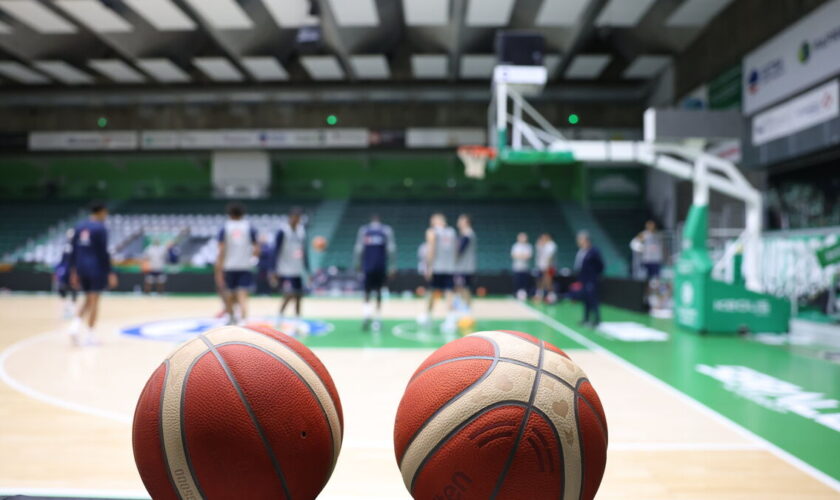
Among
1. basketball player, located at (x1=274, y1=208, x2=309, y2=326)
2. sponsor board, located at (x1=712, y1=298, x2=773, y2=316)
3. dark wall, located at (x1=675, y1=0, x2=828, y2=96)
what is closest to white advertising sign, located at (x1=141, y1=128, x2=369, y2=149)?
dark wall, located at (x1=675, y1=0, x2=828, y2=96)

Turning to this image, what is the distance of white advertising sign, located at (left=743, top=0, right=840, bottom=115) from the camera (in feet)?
36.0

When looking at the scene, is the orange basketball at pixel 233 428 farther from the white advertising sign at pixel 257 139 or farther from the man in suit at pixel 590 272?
the white advertising sign at pixel 257 139

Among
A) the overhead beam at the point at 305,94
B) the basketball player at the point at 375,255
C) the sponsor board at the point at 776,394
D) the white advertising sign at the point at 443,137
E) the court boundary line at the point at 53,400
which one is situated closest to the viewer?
the court boundary line at the point at 53,400

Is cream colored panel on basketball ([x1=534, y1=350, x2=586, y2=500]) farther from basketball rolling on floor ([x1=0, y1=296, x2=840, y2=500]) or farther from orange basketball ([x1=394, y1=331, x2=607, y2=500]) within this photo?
basketball rolling on floor ([x1=0, y1=296, x2=840, y2=500])

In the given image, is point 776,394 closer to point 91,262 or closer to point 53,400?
point 53,400

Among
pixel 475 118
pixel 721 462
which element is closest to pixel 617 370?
pixel 721 462

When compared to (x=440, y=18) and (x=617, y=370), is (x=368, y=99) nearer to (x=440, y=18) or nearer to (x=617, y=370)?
(x=440, y=18)

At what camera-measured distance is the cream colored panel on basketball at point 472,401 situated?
2072 mm

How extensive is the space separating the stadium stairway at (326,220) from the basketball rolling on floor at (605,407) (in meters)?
12.4

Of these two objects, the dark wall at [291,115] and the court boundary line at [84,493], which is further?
the dark wall at [291,115]

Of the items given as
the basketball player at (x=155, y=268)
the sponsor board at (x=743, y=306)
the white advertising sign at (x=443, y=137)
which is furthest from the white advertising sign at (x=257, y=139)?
the sponsor board at (x=743, y=306)

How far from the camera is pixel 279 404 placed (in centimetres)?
215

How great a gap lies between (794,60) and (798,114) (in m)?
1.22

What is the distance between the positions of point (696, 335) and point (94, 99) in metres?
24.5
